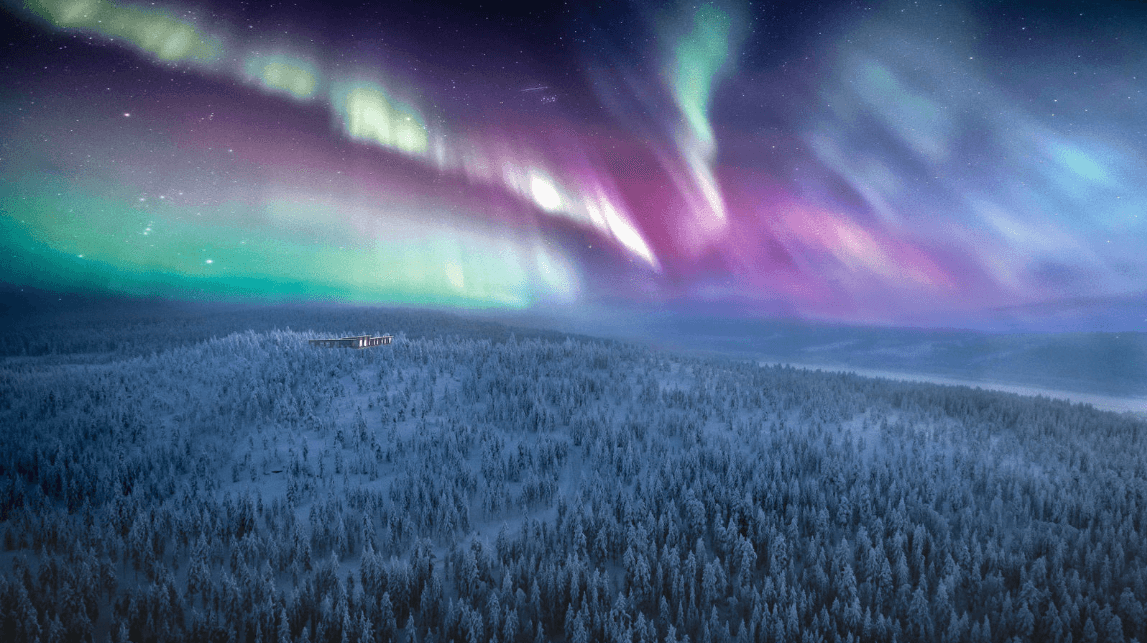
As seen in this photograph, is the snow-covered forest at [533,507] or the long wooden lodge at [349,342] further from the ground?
the long wooden lodge at [349,342]

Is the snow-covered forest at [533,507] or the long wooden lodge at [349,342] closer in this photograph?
the snow-covered forest at [533,507]

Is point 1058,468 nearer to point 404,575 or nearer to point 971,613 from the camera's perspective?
point 971,613

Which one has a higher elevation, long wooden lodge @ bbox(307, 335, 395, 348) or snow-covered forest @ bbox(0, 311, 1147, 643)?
long wooden lodge @ bbox(307, 335, 395, 348)

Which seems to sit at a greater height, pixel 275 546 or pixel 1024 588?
pixel 1024 588

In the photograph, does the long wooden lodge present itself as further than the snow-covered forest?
Yes

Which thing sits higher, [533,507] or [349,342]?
[349,342]

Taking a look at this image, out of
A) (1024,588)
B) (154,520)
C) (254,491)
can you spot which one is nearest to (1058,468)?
(1024,588)

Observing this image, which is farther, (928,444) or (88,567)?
(928,444)

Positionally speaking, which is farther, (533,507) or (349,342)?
(349,342)
